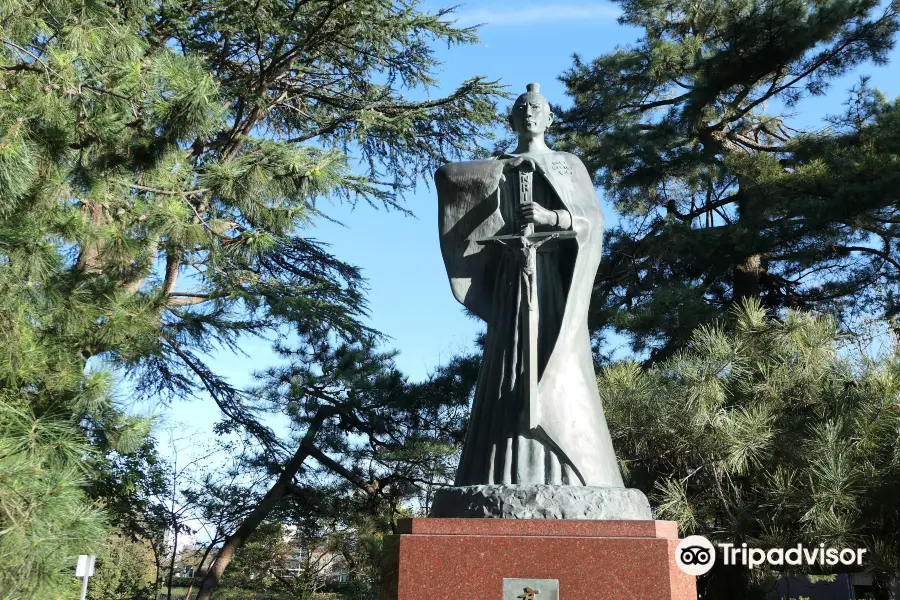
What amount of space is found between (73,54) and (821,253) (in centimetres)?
886

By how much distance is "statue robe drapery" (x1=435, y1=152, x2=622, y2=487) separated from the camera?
3650 mm

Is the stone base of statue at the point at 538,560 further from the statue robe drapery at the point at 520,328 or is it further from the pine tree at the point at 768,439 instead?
the pine tree at the point at 768,439

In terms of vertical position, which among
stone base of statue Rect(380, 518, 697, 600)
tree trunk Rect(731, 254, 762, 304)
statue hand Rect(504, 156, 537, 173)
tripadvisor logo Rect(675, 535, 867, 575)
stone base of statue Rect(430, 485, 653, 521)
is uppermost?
tree trunk Rect(731, 254, 762, 304)

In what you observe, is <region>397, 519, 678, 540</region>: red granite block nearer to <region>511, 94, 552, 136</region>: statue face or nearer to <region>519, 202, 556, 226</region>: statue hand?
<region>519, 202, 556, 226</region>: statue hand

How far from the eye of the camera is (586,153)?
38.5ft

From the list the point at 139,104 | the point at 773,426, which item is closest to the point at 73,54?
the point at 139,104

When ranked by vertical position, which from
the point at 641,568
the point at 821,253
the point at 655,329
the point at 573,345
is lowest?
the point at 641,568

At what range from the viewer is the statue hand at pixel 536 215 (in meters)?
3.87

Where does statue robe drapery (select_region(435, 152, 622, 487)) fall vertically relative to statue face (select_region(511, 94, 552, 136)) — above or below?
below

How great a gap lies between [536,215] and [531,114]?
2.26 feet

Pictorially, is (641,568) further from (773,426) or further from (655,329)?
(655,329)

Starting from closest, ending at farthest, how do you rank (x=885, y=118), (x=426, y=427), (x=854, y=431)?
1. (x=854, y=431)
2. (x=885, y=118)
3. (x=426, y=427)

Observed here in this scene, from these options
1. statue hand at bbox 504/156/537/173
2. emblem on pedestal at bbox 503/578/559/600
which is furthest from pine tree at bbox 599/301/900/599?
emblem on pedestal at bbox 503/578/559/600

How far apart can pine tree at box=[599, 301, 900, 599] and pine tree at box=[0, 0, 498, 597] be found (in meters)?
4.12
